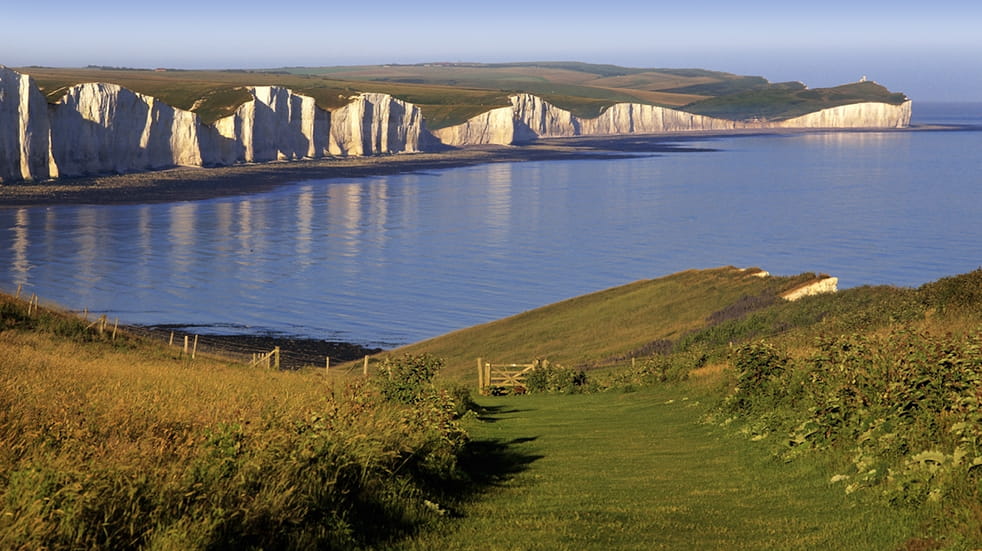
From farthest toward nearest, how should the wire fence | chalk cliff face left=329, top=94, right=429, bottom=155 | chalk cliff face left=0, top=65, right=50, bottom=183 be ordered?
1. chalk cliff face left=329, top=94, right=429, bottom=155
2. chalk cliff face left=0, top=65, right=50, bottom=183
3. the wire fence

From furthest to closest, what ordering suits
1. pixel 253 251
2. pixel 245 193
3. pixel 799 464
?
1. pixel 245 193
2. pixel 253 251
3. pixel 799 464

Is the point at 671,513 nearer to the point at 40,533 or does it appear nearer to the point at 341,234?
the point at 40,533

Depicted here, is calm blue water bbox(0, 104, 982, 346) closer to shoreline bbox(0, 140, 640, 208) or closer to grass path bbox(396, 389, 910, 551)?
shoreline bbox(0, 140, 640, 208)

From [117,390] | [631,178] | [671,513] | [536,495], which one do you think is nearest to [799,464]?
[671,513]

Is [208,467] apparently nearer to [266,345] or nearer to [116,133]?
[266,345]

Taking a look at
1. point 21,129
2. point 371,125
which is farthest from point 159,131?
→ point 371,125

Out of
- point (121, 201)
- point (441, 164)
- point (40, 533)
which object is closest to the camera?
point (40, 533)

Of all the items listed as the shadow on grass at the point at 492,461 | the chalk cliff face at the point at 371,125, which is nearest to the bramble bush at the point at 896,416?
the shadow on grass at the point at 492,461

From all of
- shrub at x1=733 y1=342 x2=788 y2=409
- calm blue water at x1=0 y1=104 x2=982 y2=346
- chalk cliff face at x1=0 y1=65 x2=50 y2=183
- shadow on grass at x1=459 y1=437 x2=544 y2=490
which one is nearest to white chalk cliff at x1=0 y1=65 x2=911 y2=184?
chalk cliff face at x1=0 y1=65 x2=50 y2=183
